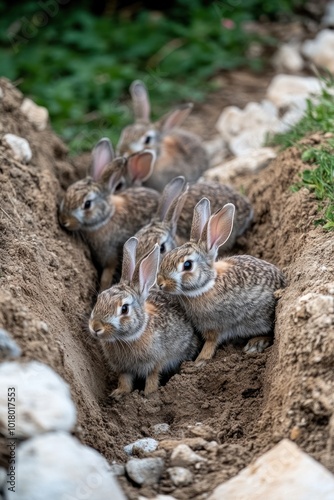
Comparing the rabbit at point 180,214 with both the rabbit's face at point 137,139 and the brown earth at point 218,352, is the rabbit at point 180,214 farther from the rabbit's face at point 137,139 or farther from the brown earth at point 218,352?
the rabbit's face at point 137,139

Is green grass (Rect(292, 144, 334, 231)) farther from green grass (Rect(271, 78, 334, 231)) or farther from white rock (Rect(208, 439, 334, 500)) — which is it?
white rock (Rect(208, 439, 334, 500))

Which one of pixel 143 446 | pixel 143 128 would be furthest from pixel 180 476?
pixel 143 128

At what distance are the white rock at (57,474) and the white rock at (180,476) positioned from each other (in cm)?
58

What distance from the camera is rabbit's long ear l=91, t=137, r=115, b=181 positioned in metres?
7.22

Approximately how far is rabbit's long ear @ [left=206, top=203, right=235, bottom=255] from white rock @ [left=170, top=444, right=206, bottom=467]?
5.55 feet

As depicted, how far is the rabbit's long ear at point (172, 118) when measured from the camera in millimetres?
8531

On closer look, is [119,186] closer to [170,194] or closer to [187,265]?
[170,194]

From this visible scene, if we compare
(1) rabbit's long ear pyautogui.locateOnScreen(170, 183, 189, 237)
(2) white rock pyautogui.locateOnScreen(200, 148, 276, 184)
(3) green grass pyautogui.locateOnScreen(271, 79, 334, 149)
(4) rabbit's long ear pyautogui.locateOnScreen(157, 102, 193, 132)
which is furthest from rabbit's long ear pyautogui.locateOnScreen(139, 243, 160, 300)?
(4) rabbit's long ear pyautogui.locateOnScreen(157, 102, 193, 132)

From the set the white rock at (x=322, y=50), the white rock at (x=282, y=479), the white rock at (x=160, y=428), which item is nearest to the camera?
the white rock at (x=282, y=479)

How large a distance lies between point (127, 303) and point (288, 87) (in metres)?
5.21

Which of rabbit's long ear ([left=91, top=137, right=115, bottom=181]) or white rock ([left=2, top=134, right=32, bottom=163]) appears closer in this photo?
white rock ([left=2, top=134, right=32, bottom=163])

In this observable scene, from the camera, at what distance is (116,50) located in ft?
35.9

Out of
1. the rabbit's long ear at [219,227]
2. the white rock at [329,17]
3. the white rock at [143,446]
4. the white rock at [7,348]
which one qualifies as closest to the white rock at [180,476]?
the white rock at [143,446]

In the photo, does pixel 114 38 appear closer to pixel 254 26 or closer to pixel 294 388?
pixel 254 26
